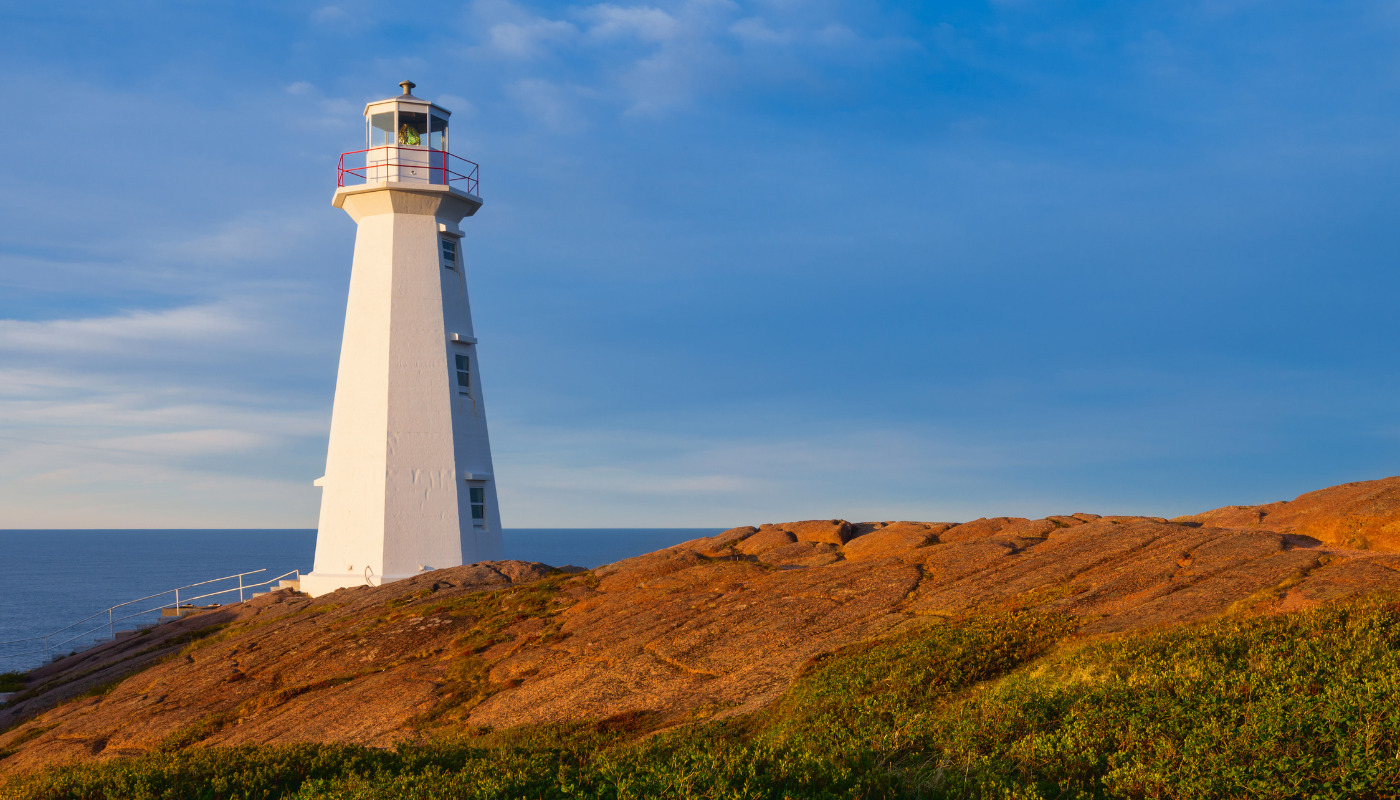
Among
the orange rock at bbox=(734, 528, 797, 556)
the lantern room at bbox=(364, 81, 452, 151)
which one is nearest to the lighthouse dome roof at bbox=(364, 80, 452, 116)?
the lantern room at bbox=(364, 81, 452, 151)

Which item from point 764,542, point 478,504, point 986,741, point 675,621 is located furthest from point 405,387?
point 986,741

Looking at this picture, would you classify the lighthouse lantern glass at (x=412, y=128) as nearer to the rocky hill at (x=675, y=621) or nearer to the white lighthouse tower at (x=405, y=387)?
the white lighthouse tower at (x=405, y=387)

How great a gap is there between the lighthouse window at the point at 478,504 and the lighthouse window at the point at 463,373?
3.49 m

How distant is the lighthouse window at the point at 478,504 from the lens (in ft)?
106

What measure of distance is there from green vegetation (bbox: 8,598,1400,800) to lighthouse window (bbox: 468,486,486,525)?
63.7ft

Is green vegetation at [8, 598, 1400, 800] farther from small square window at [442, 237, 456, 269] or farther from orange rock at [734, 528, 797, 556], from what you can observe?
small square window at [442, 237, 456, 269]

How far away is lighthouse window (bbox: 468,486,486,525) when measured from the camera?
3222 cm

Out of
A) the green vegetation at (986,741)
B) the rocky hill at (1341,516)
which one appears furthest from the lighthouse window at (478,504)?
the rocky hill at (1341,516)

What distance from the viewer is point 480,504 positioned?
32406 mm

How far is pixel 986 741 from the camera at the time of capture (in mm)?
9578

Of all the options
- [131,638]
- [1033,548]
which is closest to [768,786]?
[1033,548]

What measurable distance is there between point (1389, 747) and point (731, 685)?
28.3ft

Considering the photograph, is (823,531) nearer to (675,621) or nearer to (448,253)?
(675,621)

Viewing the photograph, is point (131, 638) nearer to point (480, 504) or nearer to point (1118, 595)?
point (480, 504)
